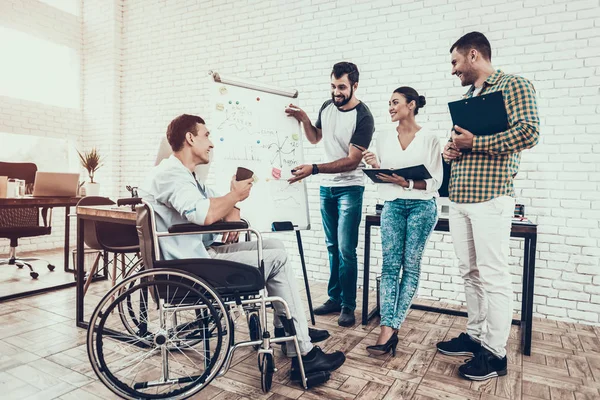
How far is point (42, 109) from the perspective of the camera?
5062 millimetres

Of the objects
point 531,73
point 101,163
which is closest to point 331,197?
point 531,73

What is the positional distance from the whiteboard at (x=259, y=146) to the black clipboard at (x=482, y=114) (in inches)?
43.0

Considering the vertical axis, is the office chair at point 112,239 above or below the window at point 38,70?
below

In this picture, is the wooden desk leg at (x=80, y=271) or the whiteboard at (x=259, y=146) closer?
the whiteboard at (x=259, y=146)

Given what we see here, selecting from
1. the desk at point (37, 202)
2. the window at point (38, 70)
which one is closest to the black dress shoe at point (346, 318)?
the desk at point (37, 202)

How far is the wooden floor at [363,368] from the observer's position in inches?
71.8

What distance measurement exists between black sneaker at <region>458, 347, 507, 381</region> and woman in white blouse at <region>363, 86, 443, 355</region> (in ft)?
1.28

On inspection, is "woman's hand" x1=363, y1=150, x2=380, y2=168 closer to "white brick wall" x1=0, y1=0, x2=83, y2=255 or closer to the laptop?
the laptop

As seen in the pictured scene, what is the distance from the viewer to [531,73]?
118 inches

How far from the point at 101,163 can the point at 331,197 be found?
3.75 m

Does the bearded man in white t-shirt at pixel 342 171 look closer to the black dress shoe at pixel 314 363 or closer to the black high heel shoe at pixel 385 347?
the black high heel shoe at pixel 385 347

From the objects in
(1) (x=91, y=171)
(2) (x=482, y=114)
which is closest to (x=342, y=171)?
(2) (x=482, y=114)

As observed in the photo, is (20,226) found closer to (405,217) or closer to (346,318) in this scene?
(346,318)

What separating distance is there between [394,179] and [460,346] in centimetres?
103
